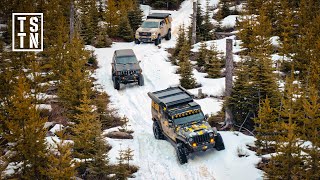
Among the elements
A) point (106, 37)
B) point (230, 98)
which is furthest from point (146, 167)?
point (106, 37)

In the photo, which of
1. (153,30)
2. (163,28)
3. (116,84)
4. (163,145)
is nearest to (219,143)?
(163,145)

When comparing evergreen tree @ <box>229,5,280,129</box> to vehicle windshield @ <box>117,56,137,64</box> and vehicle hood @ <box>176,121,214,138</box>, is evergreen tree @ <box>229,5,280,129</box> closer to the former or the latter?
vehicle hood @ <box>176,121,214,138</box>

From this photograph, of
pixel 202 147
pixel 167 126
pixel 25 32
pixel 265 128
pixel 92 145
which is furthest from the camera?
pixel 25 32

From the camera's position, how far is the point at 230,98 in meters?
19.5

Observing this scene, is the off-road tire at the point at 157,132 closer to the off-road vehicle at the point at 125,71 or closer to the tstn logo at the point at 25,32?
the off-road vehicle at the point at 125,71

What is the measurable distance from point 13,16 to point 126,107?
11.0 metres

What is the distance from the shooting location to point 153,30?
35594 millimetres

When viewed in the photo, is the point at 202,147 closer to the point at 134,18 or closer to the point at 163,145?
the point at 163,145

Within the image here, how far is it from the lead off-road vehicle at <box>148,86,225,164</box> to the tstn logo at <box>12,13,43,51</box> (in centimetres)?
1023

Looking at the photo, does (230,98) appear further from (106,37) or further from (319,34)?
(106,37)

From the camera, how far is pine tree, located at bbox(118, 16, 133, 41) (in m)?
39.3

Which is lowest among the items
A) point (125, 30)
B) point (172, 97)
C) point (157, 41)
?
point (172, 97)

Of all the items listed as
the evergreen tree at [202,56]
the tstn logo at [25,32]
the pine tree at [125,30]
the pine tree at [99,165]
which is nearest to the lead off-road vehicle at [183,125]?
the pine tree at [99,165]

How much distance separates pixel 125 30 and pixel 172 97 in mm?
22152
